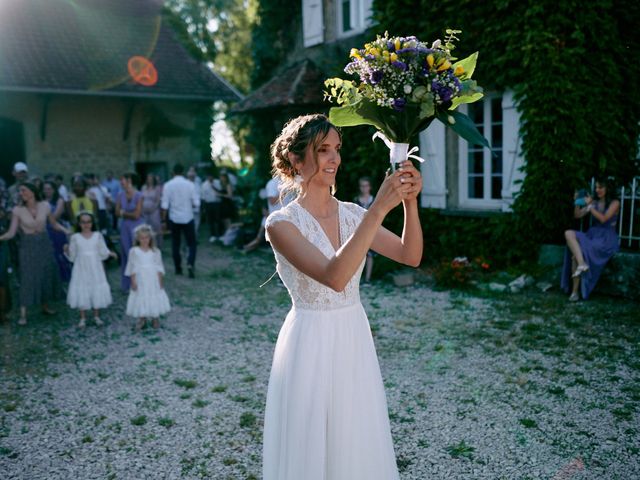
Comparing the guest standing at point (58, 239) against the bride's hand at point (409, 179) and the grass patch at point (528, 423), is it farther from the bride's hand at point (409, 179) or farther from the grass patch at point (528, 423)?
the bride's hand at point (409, 179)

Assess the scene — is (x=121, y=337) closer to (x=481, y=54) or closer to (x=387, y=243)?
(x=387, y=243)

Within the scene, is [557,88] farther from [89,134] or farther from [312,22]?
[89,134]

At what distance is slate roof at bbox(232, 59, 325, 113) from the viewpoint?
41.5 feet

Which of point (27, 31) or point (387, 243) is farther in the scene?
point (27, 31)

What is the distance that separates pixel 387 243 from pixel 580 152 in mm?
6732

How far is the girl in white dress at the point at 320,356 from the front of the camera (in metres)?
2.41

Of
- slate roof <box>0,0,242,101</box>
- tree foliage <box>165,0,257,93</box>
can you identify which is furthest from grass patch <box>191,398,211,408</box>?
tree foliage <box>165,0,257,93</box>

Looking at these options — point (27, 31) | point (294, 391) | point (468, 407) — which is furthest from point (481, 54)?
point (27, 31)

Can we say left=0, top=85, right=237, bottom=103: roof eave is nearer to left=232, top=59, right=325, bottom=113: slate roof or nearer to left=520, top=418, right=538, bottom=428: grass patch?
left=232, top=59, right=325, bottom=113: slate roof

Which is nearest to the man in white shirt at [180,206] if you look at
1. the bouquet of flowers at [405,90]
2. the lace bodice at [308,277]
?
the lace bodice at [308,277]

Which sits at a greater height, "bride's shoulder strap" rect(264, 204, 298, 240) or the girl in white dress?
"bride's shoulder strap" rect(264, 204, 298, 240)

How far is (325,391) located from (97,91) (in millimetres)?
15000

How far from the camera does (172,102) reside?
17266 millimetres

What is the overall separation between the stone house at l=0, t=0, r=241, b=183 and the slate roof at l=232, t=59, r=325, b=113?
3890mm
